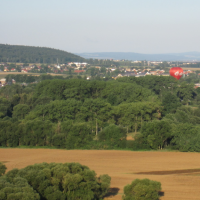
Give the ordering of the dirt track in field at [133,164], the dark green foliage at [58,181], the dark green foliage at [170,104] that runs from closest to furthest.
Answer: the dark green foliage at [58,181], the dirt track in field at [133,164], the dark green foliage at [170,104]

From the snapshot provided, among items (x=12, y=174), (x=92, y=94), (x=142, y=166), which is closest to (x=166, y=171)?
(x=142, y=166)

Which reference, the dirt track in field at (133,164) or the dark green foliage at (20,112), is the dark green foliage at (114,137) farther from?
the dark green foliage at (20,112)

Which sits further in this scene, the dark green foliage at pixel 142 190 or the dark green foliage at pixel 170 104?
the dark green foliage at pixel 170 104

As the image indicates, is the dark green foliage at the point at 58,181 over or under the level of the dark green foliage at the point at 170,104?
over

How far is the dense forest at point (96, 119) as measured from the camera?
30.7 m

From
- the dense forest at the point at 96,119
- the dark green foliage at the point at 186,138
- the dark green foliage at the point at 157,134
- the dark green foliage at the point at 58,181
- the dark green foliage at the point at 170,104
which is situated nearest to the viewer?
the dark green foliage at the point at 58,181

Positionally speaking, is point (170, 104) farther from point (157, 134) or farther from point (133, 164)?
point (133, 164)

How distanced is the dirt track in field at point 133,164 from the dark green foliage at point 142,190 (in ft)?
5.30

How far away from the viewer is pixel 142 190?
1489 centimetres

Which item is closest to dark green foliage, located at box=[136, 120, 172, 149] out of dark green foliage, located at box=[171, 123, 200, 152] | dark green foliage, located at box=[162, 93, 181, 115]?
dark green foliage, located at box=[171, 123, 200, 152]

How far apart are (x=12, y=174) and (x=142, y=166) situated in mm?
11288

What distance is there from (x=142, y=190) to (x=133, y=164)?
32.5 feet

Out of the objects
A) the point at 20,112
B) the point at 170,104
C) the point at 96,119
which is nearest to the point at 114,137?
the point at 96,119

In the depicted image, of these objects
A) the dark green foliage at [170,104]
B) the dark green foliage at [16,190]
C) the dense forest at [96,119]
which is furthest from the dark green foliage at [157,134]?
the dark green foliage at [16,190]
